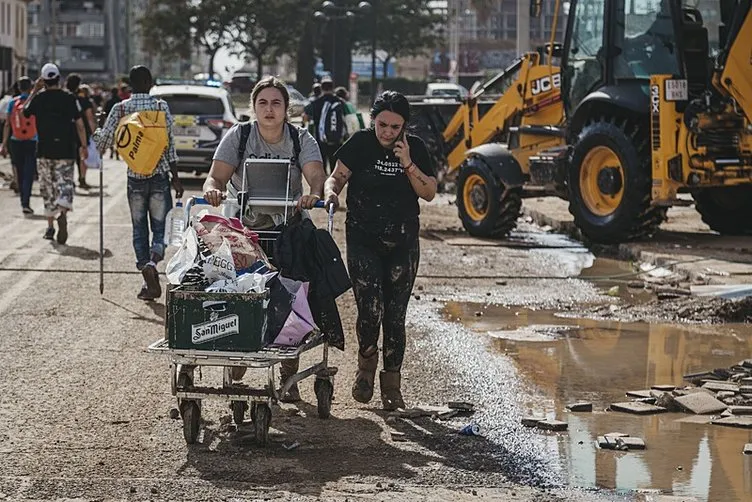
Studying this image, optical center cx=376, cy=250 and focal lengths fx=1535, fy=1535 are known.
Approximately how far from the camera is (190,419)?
7555mm

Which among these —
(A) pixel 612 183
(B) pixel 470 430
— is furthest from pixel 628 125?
(B) pixel 470 430

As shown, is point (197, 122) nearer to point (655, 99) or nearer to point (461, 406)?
point (655, 99)

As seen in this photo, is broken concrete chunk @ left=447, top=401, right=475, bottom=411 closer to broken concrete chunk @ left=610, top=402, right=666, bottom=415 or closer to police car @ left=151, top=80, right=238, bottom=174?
broken concrete chunk @ left=610, top=402, right=666, bottom=415

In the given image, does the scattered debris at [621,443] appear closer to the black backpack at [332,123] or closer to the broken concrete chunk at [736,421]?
the broken concrete chunk at [736,421]

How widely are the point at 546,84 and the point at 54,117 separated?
630cm

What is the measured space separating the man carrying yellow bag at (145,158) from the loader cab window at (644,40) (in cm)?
629

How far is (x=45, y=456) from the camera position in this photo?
23.9ft

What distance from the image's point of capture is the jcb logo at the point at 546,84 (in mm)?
19281

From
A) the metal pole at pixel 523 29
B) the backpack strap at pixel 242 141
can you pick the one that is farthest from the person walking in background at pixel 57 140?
the metal pole at pixel 523 29

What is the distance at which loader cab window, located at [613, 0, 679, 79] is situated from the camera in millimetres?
16594

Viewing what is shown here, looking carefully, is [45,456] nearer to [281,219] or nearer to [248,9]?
[281,219]

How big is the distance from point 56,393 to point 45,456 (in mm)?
1637

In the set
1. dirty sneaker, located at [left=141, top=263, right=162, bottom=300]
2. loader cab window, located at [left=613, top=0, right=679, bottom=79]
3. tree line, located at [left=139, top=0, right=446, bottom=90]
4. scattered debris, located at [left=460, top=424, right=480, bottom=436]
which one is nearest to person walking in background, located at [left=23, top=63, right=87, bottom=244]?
dirty sneaker, located at [left=141, top=263, right=162, bottom=300]

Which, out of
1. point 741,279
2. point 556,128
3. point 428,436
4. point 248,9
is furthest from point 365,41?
point 428,436
